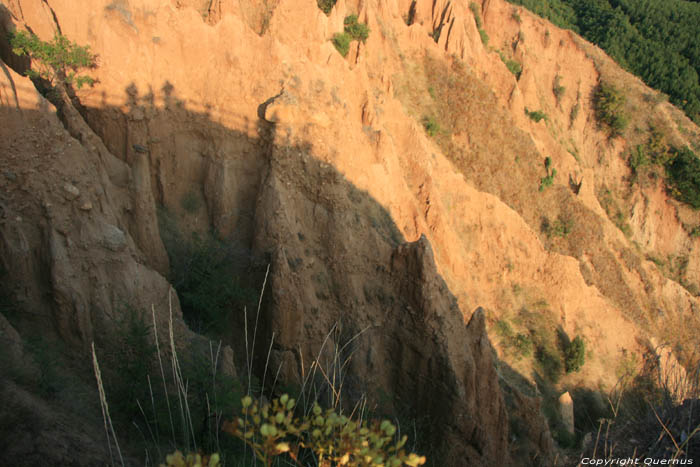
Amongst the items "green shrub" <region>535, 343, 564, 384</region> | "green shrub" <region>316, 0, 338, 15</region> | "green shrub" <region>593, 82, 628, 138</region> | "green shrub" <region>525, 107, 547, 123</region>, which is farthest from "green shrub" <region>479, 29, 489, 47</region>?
"green shrub" <region>535, 343, 564, 384</region>

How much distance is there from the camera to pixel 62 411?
14.5ft

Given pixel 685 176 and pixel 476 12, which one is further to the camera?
pixel 476 12

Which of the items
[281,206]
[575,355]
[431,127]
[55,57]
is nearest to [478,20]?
[431,127]

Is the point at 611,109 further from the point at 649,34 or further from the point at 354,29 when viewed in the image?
the point at 354,29

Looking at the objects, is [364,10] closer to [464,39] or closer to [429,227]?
[464,39]

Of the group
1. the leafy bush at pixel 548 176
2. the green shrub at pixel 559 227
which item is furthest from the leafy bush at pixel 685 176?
the green shrub at pixel 559 227

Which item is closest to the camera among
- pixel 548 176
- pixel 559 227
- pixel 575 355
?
pixel 575 355

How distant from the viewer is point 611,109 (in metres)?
30.9

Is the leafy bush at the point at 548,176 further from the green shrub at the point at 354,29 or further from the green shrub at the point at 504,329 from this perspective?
the green shrub at the point at 354,29

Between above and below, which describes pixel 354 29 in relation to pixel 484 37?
below

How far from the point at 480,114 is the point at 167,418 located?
73.1ft

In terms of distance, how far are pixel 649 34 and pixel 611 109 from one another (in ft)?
56.6

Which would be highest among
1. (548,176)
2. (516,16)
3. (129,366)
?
(516,16)

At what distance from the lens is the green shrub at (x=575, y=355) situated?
1692cm
